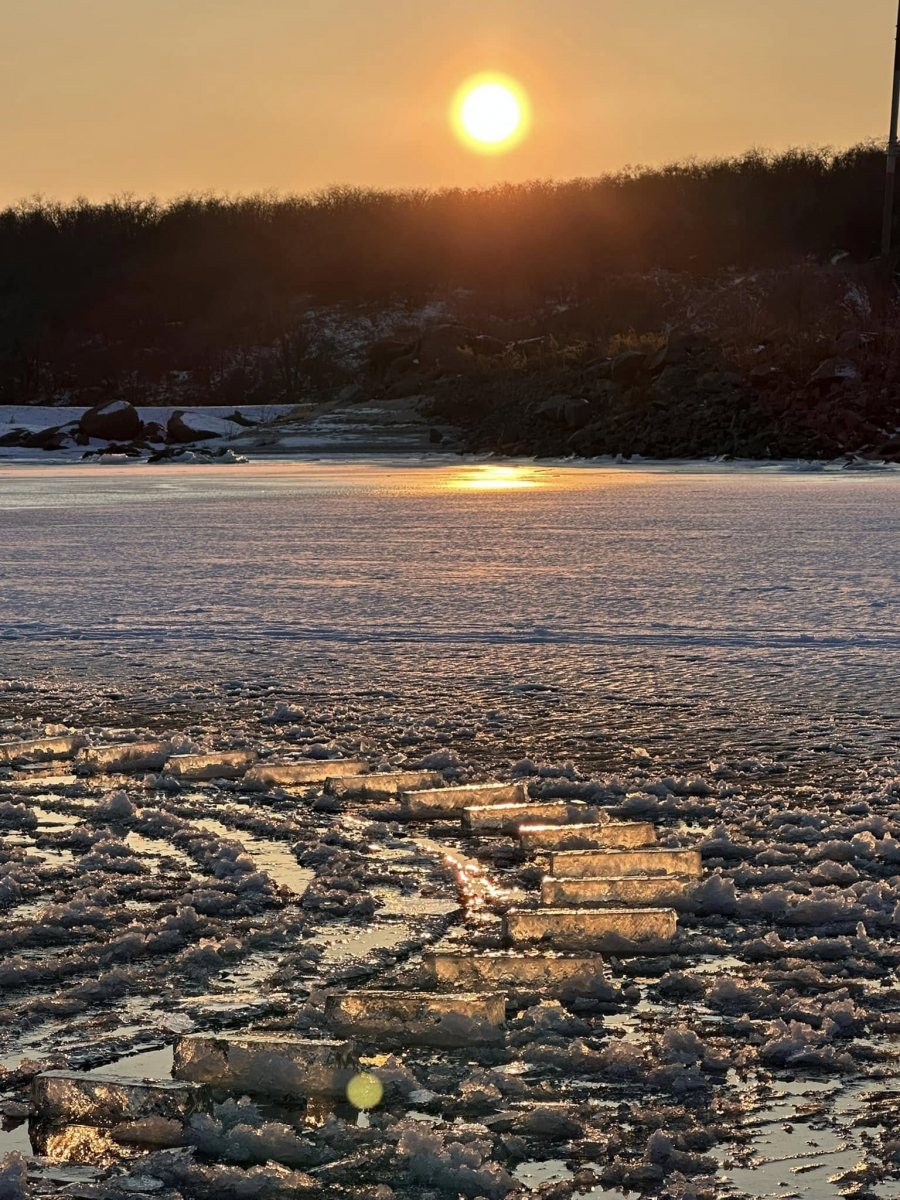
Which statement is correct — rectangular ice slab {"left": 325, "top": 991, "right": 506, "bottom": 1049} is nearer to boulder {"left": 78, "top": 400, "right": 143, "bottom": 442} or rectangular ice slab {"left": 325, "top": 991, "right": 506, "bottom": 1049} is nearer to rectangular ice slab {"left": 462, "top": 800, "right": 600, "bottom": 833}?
rectangular ice slab {"left": 462, "top": 800, "right": 600, "bottom": 833}

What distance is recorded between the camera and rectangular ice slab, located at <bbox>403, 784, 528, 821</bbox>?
12.8 ft

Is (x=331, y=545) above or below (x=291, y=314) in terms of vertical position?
below

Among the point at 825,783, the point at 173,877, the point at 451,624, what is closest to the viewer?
the point at 173,877

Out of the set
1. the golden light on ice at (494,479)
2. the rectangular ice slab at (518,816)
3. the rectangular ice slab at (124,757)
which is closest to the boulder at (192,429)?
the golden light on ice at (494,479)

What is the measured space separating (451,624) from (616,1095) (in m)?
4.89

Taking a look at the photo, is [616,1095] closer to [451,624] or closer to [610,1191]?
[610,1191]

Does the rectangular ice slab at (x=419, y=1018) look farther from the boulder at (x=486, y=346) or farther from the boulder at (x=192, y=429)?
the boulder at (x=486, y=346)

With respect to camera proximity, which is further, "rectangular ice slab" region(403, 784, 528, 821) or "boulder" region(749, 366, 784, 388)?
"boulder" region(749, 366, 784, 388)

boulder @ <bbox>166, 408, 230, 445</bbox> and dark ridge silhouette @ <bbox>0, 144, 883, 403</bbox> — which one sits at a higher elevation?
dark ridge silhouette @ <bbox>0, 144, 883, 403</bbox>

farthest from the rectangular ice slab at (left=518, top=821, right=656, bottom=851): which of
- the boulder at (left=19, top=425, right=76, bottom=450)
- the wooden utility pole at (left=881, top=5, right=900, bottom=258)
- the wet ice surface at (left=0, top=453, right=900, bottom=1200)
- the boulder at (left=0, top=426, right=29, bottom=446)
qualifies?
the wooden utility pole at (left=881, top=5, right=900, bottom=258)

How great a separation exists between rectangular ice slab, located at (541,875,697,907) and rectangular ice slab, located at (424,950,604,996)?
35 cm

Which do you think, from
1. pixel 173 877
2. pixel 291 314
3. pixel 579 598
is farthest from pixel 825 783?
pixel 291 314

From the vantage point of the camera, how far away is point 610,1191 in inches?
75.6

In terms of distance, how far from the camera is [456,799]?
3979 mm
